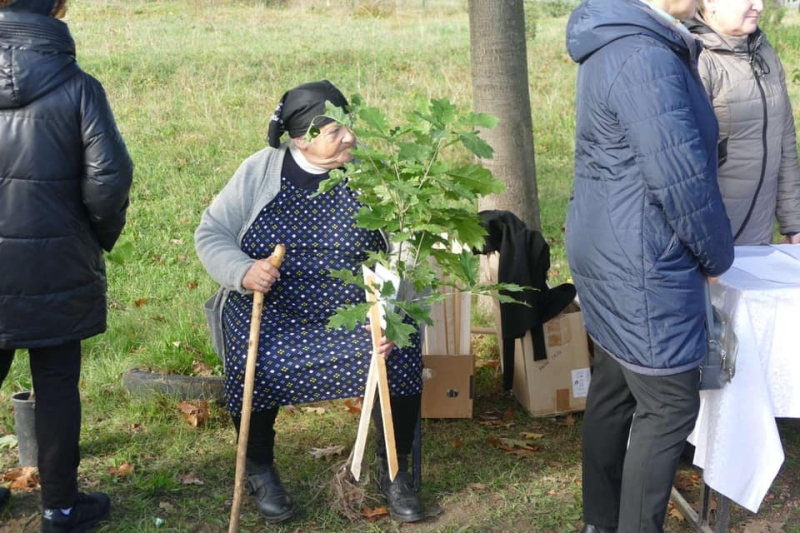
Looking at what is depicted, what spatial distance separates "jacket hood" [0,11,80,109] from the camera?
9.50ft

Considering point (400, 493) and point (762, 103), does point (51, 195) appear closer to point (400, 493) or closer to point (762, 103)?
point (400, 493)

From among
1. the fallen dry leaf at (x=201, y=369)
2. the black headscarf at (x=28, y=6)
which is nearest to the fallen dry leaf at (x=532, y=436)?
the fallen dry leaf at (x=201, y=369)

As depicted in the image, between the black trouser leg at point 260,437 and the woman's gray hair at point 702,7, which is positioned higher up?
the woman's gray hair at point 702,7

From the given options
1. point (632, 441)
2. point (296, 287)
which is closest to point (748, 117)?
point (632, 441)

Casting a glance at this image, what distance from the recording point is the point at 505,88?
5.06 meters

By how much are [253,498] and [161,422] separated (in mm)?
848

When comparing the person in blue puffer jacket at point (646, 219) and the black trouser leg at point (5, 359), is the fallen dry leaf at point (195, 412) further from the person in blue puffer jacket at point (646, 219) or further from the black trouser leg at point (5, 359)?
the person in blue puffer jacket at point (646, 219)

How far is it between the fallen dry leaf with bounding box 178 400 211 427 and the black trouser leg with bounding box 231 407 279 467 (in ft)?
2.34

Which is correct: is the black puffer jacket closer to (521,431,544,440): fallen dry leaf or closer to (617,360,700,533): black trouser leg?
(617,360,700,533): black trouser leg

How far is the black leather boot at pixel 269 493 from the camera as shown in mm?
3518

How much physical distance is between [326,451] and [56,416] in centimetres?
123

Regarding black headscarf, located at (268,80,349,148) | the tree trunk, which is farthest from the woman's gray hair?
black headscarf, located at (268,80,349,148)

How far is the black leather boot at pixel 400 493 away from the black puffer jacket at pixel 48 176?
1.32 m

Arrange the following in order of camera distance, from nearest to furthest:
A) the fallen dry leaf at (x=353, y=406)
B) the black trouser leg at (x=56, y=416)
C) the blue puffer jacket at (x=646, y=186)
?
the blue puffer jacket at (x=646, y=186)
the black trouser leg at (x=56, y=416)
the fallen dry leaf at (x=353, y=406)
